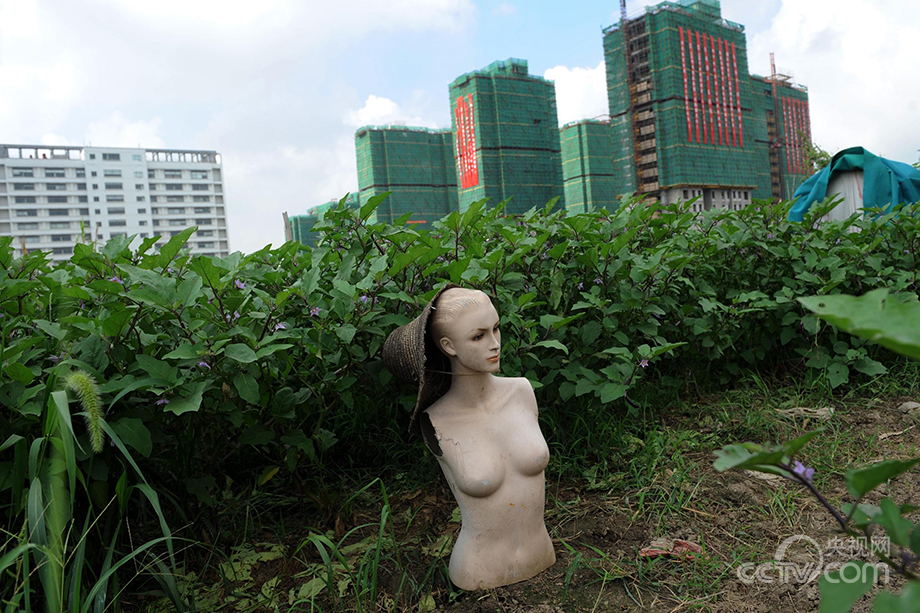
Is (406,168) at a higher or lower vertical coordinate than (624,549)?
higher

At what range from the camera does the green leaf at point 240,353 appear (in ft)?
5.62

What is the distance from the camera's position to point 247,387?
71.1 inches

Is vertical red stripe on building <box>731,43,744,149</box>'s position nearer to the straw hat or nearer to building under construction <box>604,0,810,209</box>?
building under construction <box>604,0,810,209</box>

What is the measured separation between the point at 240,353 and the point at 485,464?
70 cm

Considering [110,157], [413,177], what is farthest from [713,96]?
[110,157]

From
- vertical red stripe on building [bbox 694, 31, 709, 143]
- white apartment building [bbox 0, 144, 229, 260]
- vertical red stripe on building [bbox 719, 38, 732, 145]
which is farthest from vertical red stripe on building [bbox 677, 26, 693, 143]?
white apartment building [bbox 0, 144, 229, 260]

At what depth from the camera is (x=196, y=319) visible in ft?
6.02

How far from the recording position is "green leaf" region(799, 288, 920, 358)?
17.2 inches

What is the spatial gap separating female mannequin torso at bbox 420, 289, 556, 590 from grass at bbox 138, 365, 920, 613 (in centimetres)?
8

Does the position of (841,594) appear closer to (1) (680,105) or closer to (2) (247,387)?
(2) (247,387)

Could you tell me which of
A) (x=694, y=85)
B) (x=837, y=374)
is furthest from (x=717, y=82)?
(x=837, y=374)

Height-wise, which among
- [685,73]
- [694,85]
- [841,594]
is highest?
A: [685,73]

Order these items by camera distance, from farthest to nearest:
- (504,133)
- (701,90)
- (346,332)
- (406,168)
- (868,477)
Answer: (406,168), (701,90), (504,133), (346,332), (868,477)

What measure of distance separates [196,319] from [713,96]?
57.8m
